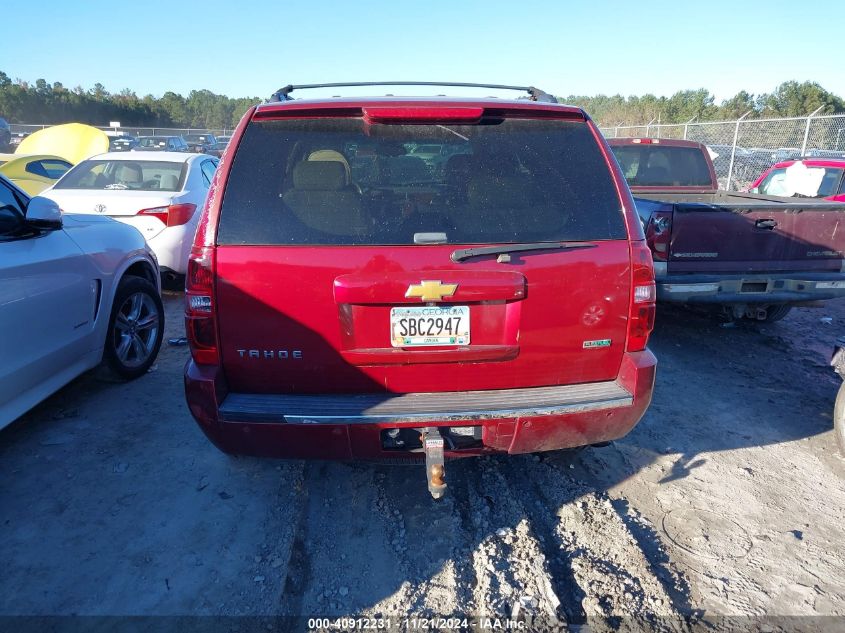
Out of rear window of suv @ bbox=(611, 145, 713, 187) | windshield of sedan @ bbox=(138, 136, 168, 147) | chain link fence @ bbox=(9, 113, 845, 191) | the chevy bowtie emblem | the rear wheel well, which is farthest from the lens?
windshield of sedan @ bbox=(138, 136, 168, 147)

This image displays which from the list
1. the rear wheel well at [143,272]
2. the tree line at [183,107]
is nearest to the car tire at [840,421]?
the rear wheel well at [143,272]

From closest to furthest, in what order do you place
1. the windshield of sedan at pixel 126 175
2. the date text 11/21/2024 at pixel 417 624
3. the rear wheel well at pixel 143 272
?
→ 1. the date text 11/21/2024 at pixel 417 624
2. the rear wheel well at pixel 143 272
3. the windshield of sedan at pixel 126 175

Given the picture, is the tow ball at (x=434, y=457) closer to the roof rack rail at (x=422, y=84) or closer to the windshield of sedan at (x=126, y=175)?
the roof rack rail at (x=422, y=84)

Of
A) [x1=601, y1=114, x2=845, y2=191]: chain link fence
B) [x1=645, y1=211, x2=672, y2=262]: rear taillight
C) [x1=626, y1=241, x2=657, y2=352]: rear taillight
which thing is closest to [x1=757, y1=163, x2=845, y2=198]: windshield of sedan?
[x1=645, y1=211, x2=672, y2=262]: rear taillight

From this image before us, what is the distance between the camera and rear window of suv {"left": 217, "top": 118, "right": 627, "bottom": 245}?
102 inches

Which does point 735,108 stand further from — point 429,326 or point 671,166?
point 429,326

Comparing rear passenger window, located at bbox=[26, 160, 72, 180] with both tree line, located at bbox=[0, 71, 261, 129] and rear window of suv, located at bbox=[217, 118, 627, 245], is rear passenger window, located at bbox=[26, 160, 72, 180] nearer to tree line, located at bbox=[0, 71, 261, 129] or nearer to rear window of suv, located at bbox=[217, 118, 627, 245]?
rear window of suv, located at bbox=[217, 118, 627, 245]

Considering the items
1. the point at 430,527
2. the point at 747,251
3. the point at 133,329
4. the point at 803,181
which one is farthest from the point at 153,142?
the point at 430,527

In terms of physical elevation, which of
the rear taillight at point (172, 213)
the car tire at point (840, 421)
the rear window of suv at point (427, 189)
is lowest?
the car tire at point (840, 421)

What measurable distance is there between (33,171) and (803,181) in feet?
43.4

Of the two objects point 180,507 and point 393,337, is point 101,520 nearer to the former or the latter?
point 180,507

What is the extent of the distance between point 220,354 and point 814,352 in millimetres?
5694

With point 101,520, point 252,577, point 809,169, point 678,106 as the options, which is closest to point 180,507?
point 101,520

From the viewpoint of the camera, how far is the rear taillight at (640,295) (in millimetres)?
2662
